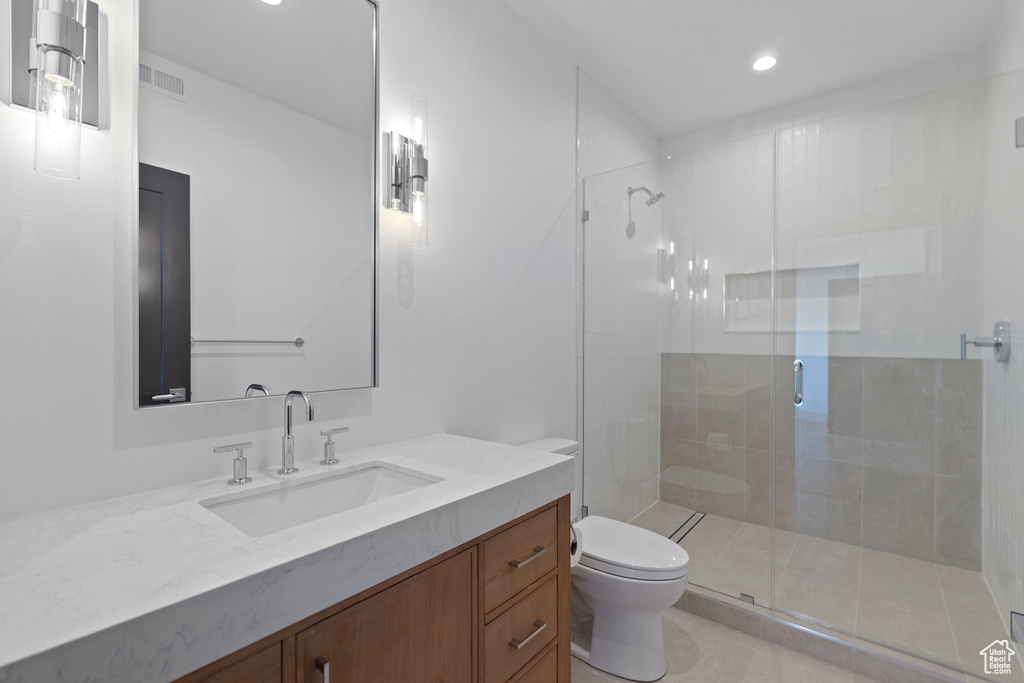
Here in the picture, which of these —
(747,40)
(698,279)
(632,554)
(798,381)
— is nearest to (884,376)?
(798,381)

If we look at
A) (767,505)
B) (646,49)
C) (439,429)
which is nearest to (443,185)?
(439,429)

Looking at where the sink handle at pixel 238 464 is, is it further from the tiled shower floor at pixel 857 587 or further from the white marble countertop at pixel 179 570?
the tiled shower floor at pixel 857 587

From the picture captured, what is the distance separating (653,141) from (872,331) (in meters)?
1.82

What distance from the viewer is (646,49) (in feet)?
7.64

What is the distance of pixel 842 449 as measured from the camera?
2.13 metres

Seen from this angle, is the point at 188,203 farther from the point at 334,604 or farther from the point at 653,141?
the point at 653,141

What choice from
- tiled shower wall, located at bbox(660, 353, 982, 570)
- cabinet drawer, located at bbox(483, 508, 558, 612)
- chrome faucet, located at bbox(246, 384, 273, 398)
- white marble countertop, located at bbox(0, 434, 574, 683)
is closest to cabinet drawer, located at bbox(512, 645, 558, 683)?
cabinet drawer, located at bbox(483, 508, 558, 612)

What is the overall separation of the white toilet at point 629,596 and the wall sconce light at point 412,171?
1225 mm

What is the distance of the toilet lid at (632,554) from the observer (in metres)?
1.68

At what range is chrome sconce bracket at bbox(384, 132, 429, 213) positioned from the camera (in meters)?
1.53

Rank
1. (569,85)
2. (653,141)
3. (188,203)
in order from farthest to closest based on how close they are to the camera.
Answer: (653,141) → (569,85) → (188,203)

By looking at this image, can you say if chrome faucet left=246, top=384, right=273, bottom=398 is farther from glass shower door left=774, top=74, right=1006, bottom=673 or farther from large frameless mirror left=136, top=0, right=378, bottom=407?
glass shower door left=774, top=74, right=1006, bottom=673

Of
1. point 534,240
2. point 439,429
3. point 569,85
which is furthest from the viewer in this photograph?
point 569,85

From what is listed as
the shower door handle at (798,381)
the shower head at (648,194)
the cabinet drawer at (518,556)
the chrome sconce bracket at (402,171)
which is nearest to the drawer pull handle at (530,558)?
the cabinet drawer at (518,556)
